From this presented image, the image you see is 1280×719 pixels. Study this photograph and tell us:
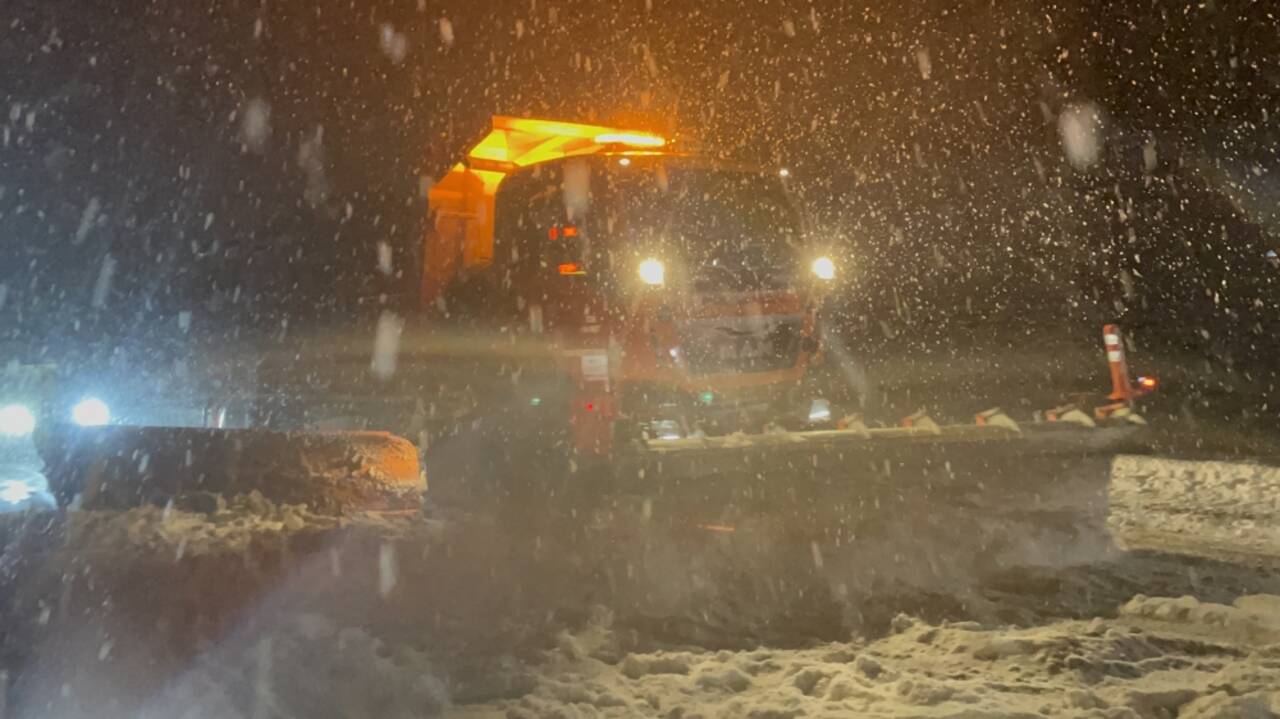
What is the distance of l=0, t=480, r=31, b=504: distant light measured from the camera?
829 cm

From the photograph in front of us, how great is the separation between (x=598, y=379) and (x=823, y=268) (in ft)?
7.13

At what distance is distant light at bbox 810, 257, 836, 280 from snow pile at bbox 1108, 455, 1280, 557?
2475 mm

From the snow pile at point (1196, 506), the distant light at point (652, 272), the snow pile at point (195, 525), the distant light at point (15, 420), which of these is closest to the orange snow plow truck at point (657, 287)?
the distant light at point (652, 272)

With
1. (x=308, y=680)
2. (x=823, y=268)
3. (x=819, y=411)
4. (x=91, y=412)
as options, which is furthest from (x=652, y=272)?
(x=91, y=412)

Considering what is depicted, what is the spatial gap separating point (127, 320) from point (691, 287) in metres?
9.56

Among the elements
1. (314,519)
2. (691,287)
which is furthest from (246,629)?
(691,287)

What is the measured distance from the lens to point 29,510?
6.50 meters

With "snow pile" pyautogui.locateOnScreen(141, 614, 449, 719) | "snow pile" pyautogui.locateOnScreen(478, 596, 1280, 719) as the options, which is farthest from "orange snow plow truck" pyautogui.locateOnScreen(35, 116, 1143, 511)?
"snow pile" pyautogui.locateOnScreen(141, 614, 449, 719)

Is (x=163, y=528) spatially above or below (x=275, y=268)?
below

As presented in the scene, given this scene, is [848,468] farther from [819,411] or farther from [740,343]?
[740,343]

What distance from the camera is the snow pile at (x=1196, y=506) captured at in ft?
20.6

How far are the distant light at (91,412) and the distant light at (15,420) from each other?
7.49 feet

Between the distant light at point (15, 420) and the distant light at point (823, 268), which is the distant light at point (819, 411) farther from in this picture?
the distant light at point (15, 420)

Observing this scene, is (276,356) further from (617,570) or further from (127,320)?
(127,320)
